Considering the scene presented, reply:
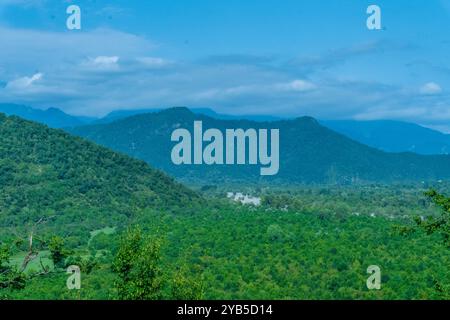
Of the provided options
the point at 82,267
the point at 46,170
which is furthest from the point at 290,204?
the point at 82,267

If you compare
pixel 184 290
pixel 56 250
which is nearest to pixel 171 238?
pixel 184 290

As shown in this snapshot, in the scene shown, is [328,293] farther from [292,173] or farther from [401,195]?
[292,173]

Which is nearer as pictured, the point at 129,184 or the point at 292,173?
the point at 129,184

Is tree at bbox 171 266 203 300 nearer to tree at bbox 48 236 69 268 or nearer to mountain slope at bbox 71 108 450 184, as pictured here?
tree at bbox 48 236 69 268

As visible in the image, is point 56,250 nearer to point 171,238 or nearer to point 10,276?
point 10,276

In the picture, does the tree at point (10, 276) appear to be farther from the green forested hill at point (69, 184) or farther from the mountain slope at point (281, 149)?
the mountain slope at point (281, 149)

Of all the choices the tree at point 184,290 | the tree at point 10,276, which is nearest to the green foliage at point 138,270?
the tree at point 184,290

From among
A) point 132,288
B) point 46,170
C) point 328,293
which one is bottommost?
point 328,293
